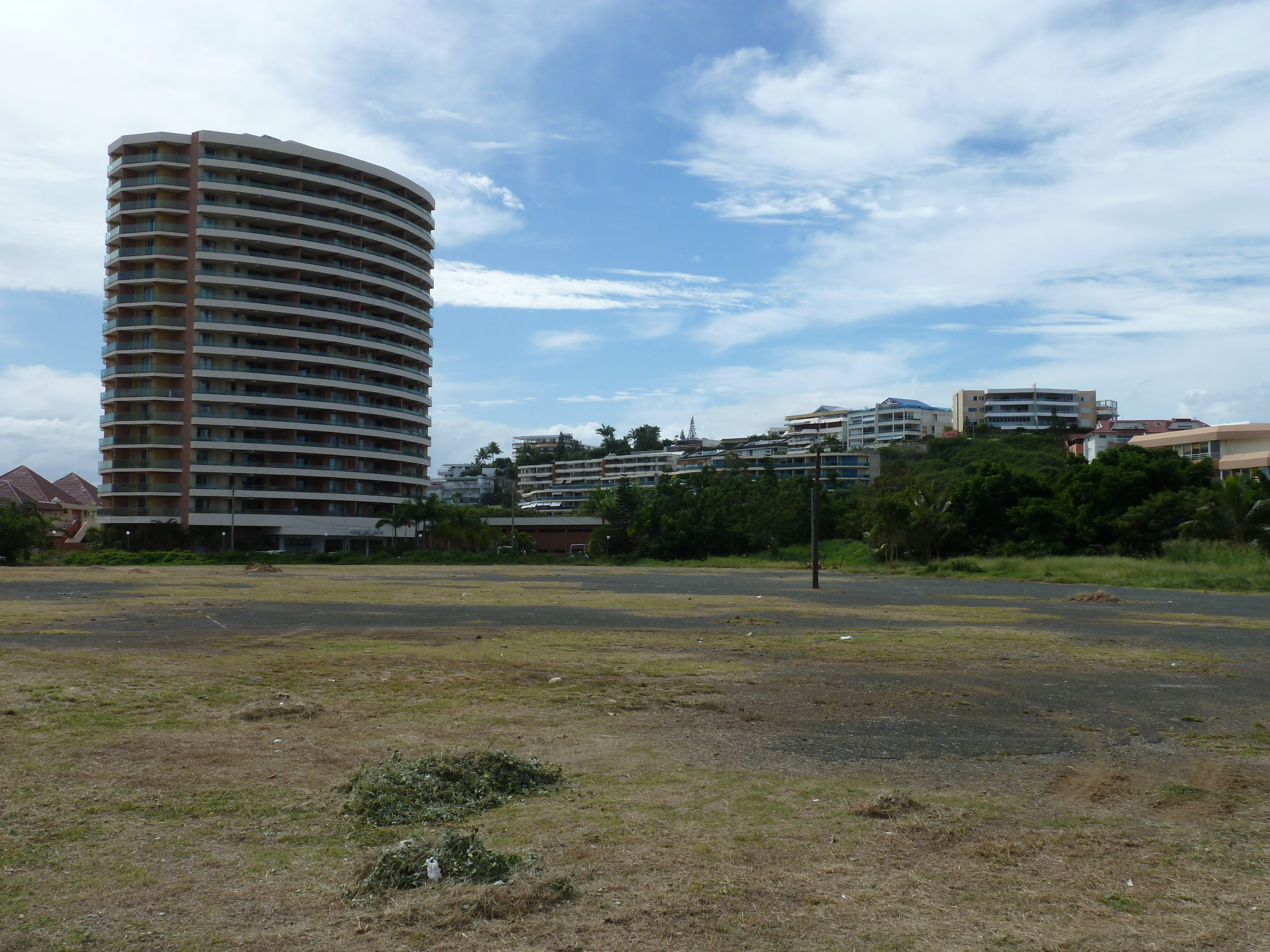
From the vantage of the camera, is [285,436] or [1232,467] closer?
[1232,467]

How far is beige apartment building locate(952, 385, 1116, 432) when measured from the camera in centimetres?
15725

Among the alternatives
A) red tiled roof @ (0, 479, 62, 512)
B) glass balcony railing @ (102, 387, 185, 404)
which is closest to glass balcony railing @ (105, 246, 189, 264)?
glass balcony railing @ (102, 387, 185, 404)

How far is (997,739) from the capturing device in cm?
914

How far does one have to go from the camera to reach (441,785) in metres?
6.84

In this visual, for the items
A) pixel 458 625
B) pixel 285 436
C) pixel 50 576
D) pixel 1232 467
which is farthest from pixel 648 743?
pixel 285 436

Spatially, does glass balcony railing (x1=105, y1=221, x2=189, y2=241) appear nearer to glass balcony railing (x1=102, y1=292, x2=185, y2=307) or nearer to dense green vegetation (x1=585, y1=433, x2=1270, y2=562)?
glass balcony railing (x1=102, y1=292, x2=185, y2=307)

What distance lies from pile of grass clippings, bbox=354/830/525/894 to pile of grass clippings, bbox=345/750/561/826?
2.74ft

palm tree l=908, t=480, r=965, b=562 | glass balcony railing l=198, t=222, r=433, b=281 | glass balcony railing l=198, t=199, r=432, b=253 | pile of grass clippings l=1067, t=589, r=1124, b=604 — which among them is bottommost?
pile of grass clippings l=1067, t=589, r=1124, b=604

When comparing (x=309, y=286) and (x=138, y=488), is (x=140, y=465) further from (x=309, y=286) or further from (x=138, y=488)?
(x=309, y=286)

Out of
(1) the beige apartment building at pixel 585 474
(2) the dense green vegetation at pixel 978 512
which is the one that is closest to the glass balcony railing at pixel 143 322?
(2) the dense green vegetation at pixel 978 512

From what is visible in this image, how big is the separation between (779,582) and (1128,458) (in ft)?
94.8

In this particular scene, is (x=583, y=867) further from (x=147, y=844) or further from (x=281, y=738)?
(x=281, y=738)

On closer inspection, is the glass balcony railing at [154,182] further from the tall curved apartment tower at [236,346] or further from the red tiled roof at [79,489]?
the red tiled roof at [79,489]

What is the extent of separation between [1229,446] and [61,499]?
133828mm
